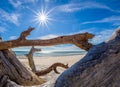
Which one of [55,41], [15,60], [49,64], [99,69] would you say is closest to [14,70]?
[15,60]

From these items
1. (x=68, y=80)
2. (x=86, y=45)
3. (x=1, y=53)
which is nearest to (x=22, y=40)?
(x=1, y=53)

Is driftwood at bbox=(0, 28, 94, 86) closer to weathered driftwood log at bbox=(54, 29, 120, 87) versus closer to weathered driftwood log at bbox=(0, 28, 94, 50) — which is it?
weathered driftwood log at bbox=(0, 28, 94, 50)

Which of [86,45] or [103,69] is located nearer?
[103,69]

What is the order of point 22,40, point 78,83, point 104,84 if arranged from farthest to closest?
point 22,40 < point 78,83 < point 104,84

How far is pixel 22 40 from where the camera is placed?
15.5 ft

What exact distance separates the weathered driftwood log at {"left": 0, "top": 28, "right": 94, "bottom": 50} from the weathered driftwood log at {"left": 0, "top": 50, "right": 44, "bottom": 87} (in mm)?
250

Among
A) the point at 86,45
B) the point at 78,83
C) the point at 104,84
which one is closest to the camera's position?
the point at 104,84

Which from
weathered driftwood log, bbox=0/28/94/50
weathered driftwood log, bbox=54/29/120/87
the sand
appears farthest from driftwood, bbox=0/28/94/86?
weathered driftwood log, bbox=54/29/120/87

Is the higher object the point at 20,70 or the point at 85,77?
the point at 20,70

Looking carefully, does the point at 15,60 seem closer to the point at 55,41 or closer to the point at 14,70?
the point at 14,70

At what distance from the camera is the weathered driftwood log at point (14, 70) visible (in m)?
4.64

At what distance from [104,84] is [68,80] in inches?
14.1

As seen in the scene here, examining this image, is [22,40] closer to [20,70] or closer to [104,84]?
[20,70]

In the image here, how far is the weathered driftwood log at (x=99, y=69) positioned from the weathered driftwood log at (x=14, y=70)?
2.87 metres
